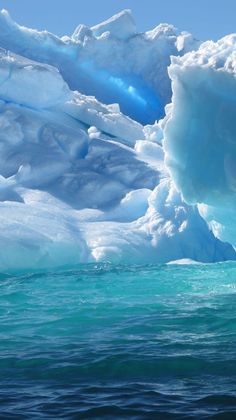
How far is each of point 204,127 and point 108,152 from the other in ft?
27.5

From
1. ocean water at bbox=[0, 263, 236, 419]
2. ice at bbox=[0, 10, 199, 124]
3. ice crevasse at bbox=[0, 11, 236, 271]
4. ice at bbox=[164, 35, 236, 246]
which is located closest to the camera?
ocean water at bbox=[0, 263, 236, 419]

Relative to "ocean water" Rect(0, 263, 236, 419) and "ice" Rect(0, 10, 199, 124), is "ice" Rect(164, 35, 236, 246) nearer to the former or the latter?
"ocean water" Rect(0, 263, 236, 419)

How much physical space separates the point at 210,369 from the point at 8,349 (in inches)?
91.0

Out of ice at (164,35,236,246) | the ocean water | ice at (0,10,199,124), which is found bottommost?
the ocean water

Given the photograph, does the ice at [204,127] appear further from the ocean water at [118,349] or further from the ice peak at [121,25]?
the ice peak at [121,25]

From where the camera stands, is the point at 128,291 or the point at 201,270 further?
the point at 201,270

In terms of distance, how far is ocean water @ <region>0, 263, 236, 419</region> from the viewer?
4.95 m

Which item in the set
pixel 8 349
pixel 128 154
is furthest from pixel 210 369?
pixel 128 154

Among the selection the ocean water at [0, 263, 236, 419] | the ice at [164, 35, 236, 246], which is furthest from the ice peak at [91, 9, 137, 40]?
the ocean water at [0, 263, 236, 419]

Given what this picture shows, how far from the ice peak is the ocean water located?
57.0 feet

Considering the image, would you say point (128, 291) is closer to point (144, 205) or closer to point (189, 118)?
point (189, 118)

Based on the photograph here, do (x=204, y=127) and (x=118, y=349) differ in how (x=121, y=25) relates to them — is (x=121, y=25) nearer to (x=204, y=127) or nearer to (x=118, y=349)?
(x=204, y=127)

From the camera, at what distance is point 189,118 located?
12359mm

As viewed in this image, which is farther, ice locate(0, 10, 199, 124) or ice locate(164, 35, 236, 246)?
ice locate(0, 10, 199, 124)
